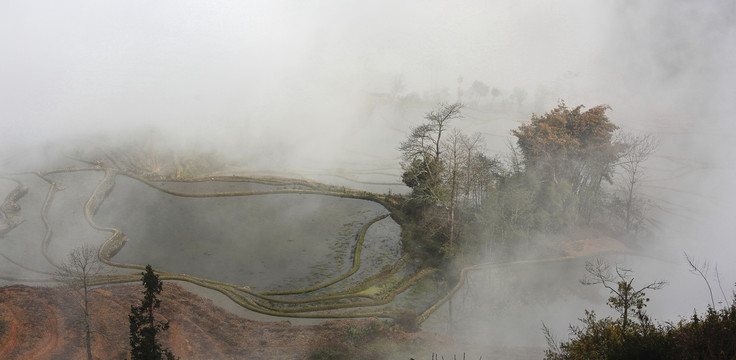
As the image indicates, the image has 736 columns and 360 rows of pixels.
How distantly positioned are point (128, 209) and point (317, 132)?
30934 millimetres

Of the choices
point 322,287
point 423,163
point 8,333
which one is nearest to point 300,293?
point 322,287

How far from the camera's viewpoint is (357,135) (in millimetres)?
63000

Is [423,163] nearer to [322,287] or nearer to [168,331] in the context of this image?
[322,287]

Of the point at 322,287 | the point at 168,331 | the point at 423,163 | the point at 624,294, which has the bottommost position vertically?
the point at 168,331

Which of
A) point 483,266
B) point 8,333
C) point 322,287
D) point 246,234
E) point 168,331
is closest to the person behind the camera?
point 8,333

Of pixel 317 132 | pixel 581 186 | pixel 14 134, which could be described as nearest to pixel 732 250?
pixel 581 186

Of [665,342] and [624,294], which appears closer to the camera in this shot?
[665,342]

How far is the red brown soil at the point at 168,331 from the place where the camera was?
1719cm

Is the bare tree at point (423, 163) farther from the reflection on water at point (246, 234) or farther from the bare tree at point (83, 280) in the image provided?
the bare tree at point (83, 280)

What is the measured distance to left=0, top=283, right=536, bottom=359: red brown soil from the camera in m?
17.2

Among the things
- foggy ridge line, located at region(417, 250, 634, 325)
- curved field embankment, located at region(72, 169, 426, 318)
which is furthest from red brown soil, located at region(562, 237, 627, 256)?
curved field embankment, located at region(72, 169, 426, 318)

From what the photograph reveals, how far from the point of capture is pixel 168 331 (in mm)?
18797

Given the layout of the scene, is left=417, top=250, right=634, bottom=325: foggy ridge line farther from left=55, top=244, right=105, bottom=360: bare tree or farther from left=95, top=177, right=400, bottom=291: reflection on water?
left=55, top=244, right=105, bottom=360: bare tree

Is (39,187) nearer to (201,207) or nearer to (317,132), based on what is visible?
(201,207)
